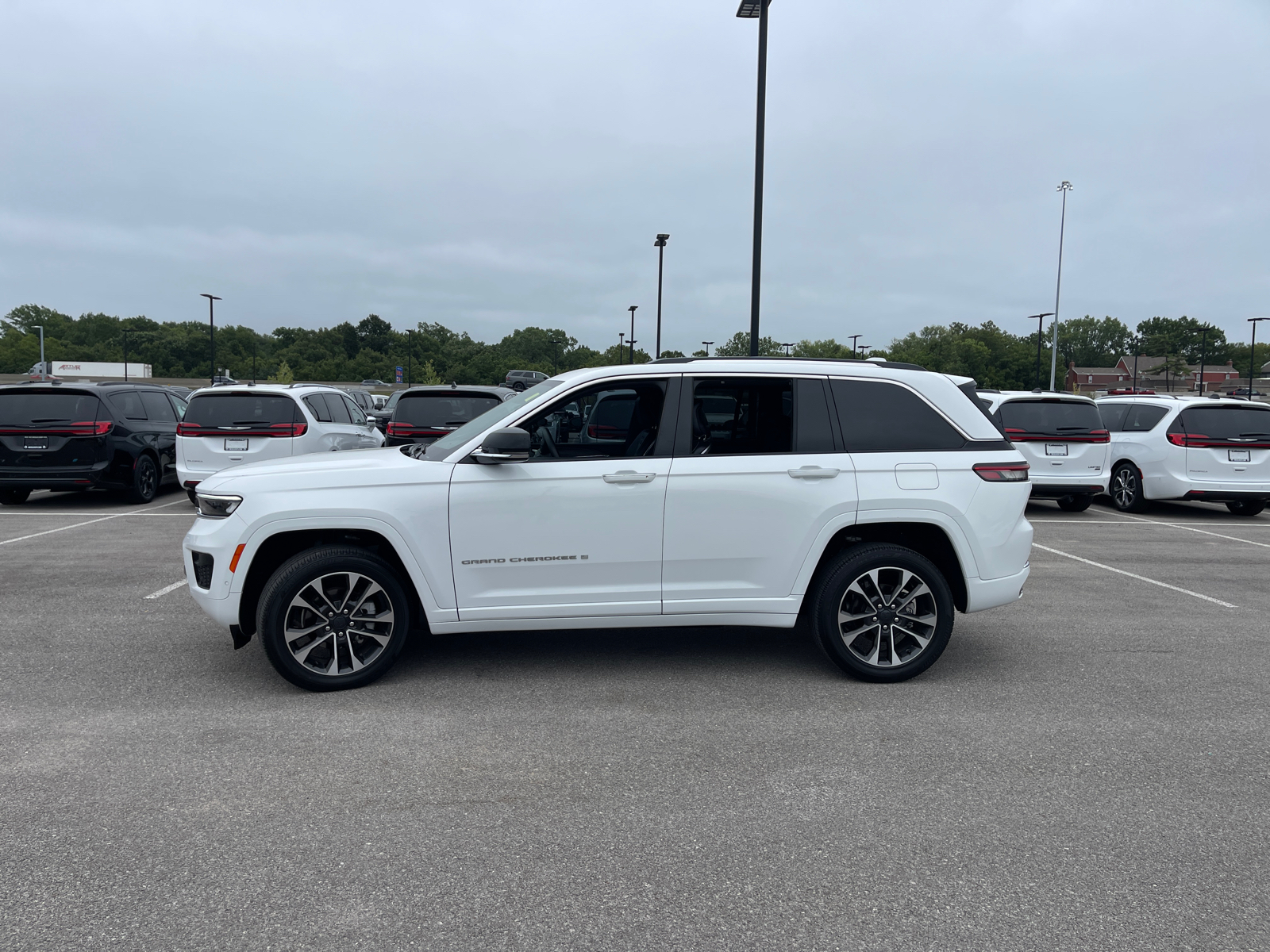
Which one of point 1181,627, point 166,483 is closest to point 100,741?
point 1181,627

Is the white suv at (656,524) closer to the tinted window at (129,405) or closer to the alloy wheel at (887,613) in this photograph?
the alloy wheel at (887,613)

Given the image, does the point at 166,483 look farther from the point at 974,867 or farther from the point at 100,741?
the point at 974,867

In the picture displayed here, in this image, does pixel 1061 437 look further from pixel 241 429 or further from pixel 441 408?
pixel 241 429

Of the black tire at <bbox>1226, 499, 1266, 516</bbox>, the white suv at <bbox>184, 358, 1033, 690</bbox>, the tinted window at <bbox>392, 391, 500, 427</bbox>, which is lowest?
the black tire at <bbox>1226, 499, 1266, 516</bbox>

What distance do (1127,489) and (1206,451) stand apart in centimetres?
139

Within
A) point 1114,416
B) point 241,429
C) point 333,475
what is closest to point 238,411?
point 241,429

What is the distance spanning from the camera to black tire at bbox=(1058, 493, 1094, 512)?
44.7ft

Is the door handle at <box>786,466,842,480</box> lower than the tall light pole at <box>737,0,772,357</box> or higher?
lower

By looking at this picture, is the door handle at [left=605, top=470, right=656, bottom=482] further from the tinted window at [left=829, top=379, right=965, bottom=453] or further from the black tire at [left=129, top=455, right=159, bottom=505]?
the black tire at [left=129, top=455, right=159, bottom=505]

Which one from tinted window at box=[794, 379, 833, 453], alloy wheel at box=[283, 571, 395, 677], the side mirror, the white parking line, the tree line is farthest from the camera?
the tree line

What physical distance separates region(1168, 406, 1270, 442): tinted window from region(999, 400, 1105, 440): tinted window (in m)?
1.26

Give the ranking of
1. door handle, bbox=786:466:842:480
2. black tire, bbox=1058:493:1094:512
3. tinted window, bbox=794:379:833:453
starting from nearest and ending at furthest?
1. door handle, bbox=786:466:842:480
2. tinted window, bbox=794:379:833:453
3. black tire, bbox=1058:493:1094:512

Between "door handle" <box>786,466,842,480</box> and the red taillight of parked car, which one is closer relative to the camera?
"door handle" <box>786,466,842,480</box>

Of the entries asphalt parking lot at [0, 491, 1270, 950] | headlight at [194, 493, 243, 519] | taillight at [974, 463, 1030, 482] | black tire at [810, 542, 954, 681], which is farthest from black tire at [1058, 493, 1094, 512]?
headlight at [194, 493, 243, 519]
